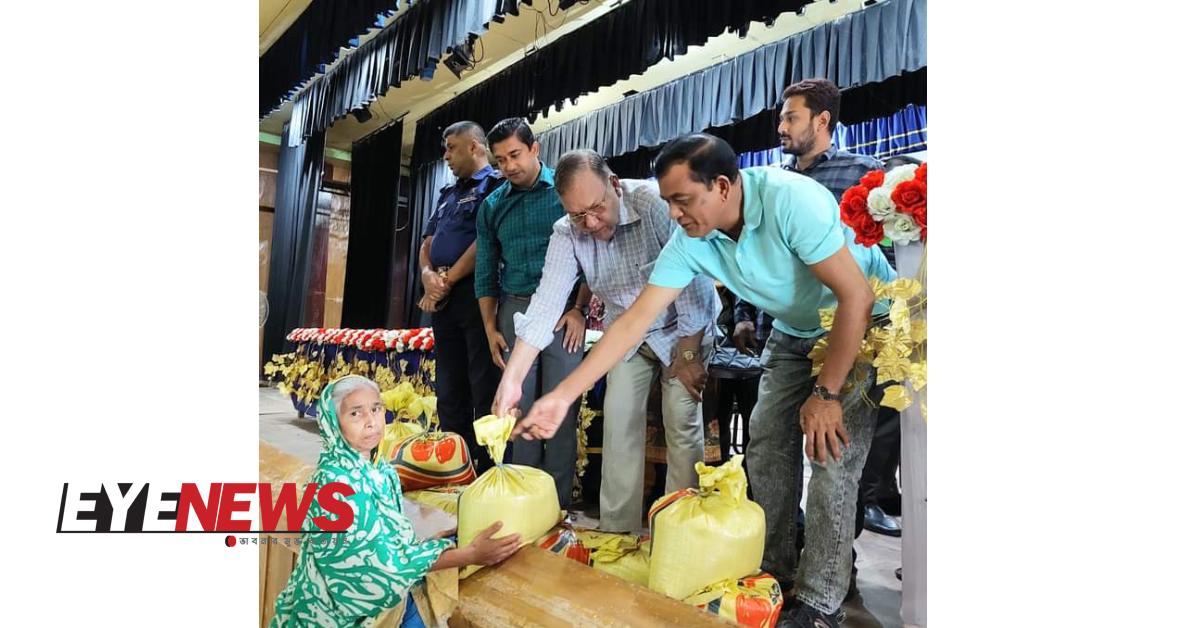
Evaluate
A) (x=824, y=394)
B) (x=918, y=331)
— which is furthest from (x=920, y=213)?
(x=824, y=394)

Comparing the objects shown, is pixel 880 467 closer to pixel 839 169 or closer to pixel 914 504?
pixel 914 504

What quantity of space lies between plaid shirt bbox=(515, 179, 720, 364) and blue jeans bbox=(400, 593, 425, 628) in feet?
1.34

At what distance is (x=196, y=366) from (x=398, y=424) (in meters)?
0.33

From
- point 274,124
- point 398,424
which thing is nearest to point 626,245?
point 398,424

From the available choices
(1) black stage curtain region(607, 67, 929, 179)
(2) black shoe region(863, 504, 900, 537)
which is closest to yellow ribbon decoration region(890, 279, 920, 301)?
(1) black stage curtain region(607, 67, 929, 179)

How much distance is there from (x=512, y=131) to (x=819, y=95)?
1.53 feet

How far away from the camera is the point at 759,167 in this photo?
943 mm

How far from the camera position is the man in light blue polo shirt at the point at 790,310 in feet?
2.86

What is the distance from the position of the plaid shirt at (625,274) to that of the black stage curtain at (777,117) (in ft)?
0.13

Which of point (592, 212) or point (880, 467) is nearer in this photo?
point (592, 212)

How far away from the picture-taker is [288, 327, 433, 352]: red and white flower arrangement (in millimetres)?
1071

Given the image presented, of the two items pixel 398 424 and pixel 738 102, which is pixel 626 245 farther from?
pixel 398 424

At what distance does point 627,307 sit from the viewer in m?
1.08

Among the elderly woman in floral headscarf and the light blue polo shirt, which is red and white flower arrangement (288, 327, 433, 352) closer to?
the elderly woman in floral headscarf
